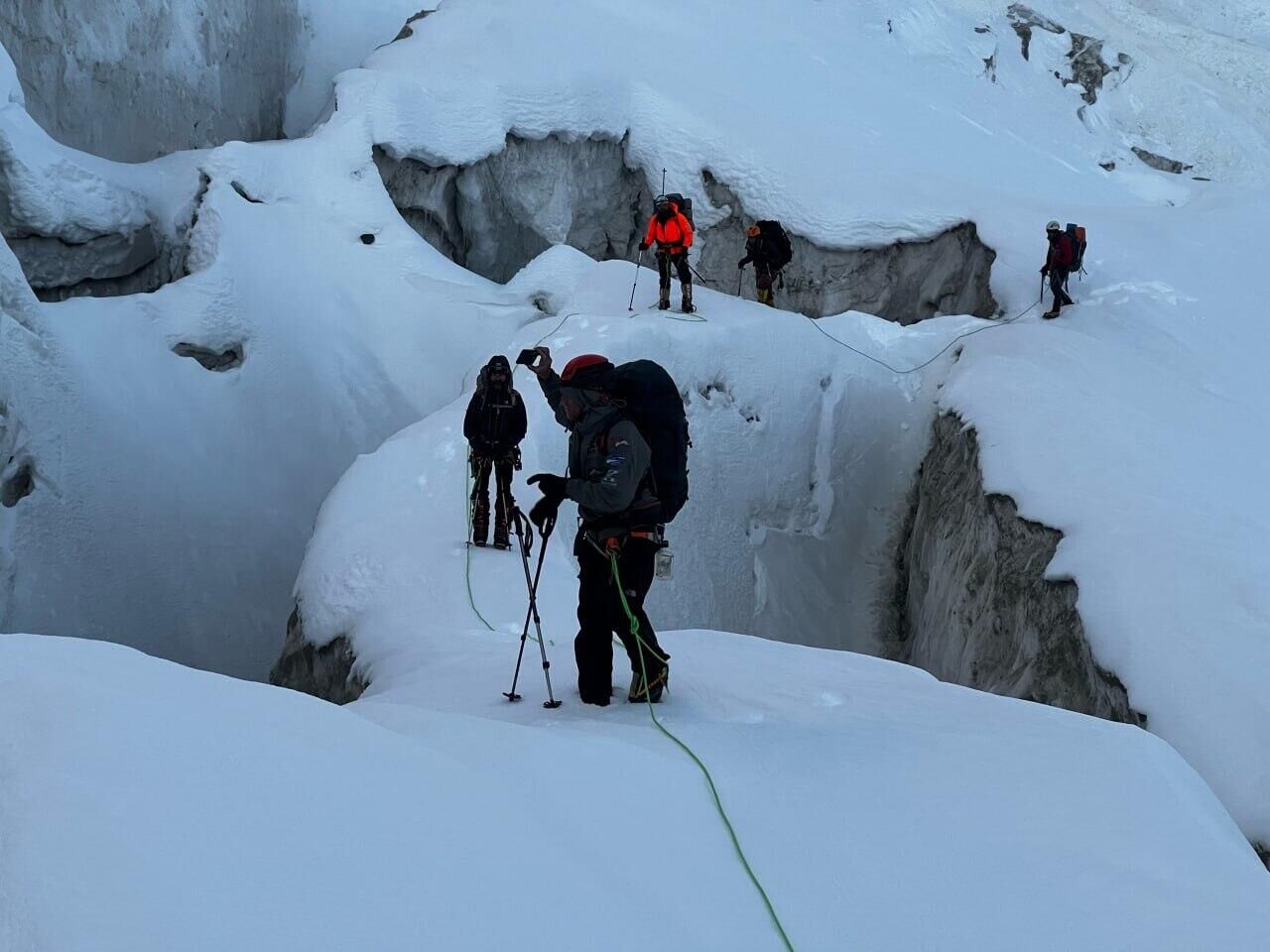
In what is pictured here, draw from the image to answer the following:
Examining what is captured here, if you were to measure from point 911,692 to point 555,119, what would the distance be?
60.7 ft

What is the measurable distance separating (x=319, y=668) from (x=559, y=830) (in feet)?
21.6

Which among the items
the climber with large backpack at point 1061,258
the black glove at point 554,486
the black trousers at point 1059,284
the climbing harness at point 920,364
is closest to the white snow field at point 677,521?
the climbing harness at point 920,364

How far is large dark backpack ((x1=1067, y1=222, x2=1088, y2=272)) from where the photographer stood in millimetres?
16969

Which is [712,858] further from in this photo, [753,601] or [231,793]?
[753,601]

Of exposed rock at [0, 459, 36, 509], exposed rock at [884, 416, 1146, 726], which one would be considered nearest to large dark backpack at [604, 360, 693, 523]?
exposed rock at [884, 416, 1146, 726]

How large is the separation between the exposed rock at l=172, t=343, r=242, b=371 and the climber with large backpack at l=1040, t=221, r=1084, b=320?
1227cm

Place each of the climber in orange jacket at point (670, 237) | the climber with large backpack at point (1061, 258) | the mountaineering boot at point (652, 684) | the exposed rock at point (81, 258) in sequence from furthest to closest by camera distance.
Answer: the exposed rock at point (81, 258)
the climber with large backpack at point (1061, 258)
the climber in orange jacket at point (670, 237)
the mountaineering boot at point (652, 684)

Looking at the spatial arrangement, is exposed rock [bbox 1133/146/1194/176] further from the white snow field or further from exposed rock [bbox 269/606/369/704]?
exposed rock [bbox 269/606/369/704]

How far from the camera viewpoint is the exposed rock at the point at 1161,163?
28527 mm

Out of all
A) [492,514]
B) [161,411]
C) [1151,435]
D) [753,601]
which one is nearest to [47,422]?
[161,411]

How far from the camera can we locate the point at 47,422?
14.7 metres

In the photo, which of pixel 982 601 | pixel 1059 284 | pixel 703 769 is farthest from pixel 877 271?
pixel 703 769

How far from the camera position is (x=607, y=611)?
5941mm

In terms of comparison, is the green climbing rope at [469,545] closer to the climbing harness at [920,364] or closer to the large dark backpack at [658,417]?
the large dark backpack at [658,417]
